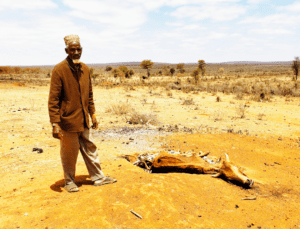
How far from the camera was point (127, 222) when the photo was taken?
2.50 metres

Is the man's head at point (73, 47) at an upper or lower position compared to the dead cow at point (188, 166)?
upper

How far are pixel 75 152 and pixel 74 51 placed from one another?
4.67 feet

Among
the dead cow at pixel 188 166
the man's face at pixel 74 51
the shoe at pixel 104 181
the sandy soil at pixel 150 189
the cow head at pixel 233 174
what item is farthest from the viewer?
the dead cow at pixel 188 166

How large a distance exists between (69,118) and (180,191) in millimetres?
1942

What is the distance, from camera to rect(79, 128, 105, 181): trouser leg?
3.18 meters

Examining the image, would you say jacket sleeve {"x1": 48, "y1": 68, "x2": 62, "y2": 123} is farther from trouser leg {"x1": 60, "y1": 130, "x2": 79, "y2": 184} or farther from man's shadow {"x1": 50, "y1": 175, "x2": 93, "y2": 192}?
man's shadow {"x1": 50, "y1": 175, "x2": 93, "y2": 192}

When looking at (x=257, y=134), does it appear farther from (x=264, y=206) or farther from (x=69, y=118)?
(x=69, y=118)

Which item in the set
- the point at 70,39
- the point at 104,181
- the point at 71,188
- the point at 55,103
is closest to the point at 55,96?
the point at 55,103

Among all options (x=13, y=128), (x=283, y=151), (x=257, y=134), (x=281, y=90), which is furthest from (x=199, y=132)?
(x=281, y=90)

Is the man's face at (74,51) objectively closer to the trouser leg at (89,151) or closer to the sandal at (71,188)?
the trouser leg at (89,151)

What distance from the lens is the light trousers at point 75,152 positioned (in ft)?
9.86

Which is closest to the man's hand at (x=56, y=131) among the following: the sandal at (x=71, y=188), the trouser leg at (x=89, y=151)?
the trouser leg at (x=89, y=151)

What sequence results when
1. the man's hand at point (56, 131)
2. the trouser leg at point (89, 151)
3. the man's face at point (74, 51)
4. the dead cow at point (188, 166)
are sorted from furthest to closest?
the dead cow at point (188, 166)
the trouser leg at point (89, 151)
the man's face at point (74, 51)
the man's hand at point (56, 131)

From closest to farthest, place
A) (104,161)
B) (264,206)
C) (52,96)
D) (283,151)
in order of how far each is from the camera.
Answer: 1. (52,96)
2. (264,206)
3. (104,161)
4. (283,151)
